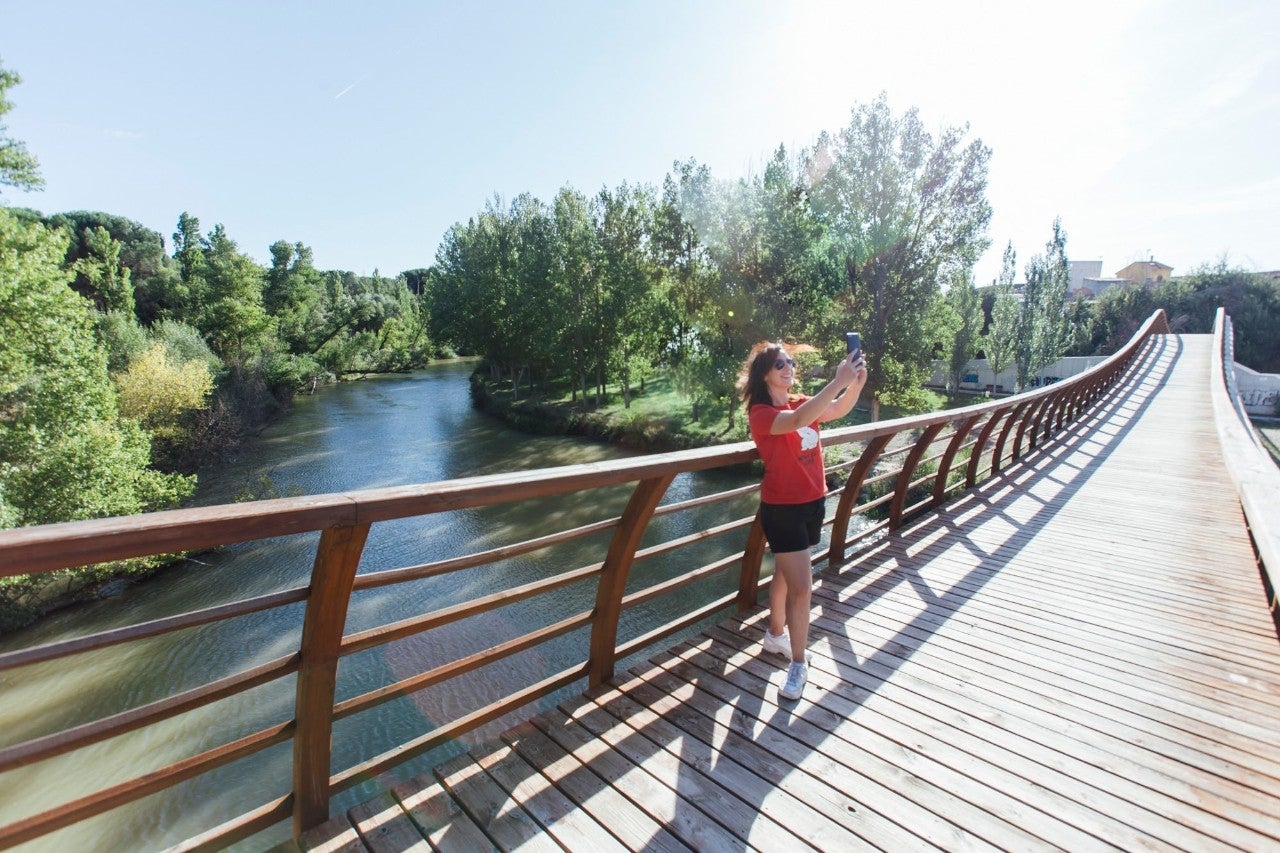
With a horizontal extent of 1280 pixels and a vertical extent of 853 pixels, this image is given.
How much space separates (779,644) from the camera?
9.43ft

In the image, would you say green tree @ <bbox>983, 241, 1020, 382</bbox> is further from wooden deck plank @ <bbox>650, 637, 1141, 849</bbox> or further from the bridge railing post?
the bridge railing post

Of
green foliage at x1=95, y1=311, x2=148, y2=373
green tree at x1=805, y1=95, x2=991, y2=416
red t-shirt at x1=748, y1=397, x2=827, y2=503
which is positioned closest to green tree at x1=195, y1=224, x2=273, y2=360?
green foliage at x1=95, y1=311, x2=148, y2=373

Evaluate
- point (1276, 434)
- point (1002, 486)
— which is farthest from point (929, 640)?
point (1276, 434)

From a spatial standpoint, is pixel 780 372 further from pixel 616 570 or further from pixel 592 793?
pixel 592 793

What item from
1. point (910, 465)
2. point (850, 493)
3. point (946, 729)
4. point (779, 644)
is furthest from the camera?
point (910, 465)

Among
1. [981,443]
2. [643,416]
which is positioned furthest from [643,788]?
[643,416]

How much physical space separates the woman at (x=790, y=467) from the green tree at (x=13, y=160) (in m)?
18.6

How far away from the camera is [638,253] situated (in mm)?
25281

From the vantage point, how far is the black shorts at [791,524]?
8.29ft

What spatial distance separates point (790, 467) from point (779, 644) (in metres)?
0.96

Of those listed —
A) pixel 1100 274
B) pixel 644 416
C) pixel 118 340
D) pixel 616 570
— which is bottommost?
pixel 644 416

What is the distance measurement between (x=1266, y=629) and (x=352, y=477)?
2012 cm

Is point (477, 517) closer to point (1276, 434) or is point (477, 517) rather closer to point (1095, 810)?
point (1095, 810)

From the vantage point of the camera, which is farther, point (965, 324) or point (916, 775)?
point (965, 324)
